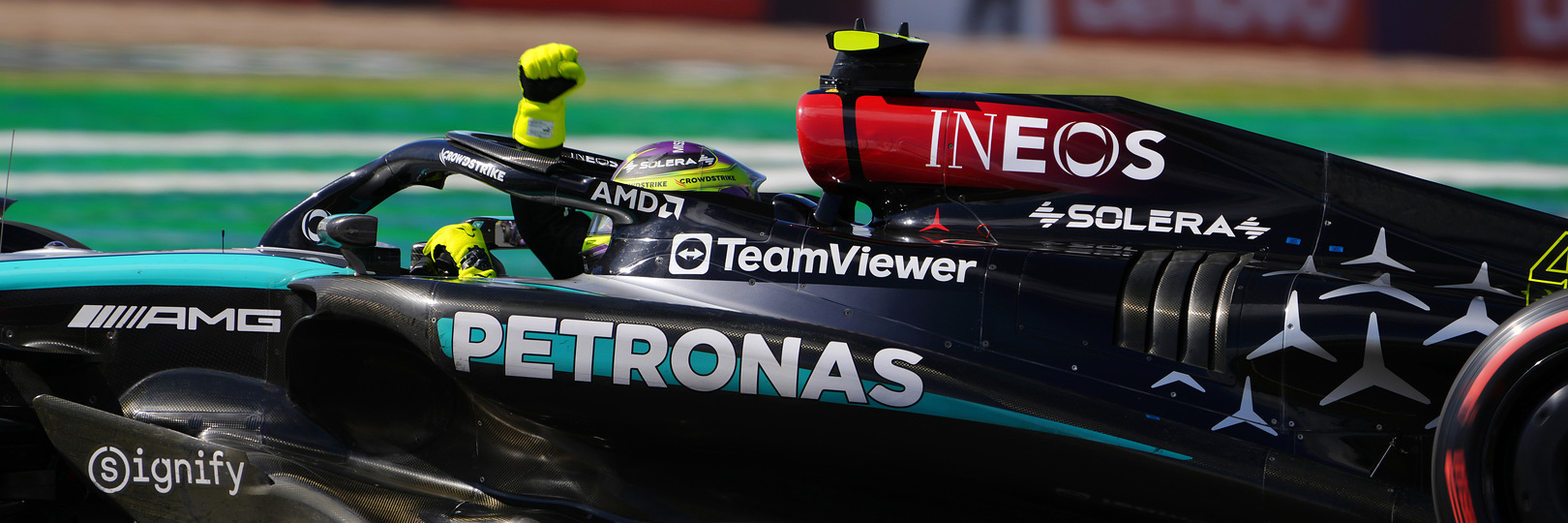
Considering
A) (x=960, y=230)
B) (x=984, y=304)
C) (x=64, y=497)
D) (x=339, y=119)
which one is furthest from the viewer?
(x=339, y=119)

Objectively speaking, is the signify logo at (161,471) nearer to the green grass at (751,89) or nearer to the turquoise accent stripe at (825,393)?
the turquoise accent stripe at (825,393)

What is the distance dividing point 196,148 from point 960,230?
10.4 meters

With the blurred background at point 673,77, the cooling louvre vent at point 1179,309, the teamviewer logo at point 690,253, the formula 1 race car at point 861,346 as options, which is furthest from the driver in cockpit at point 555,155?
the blurred background at point 673,77

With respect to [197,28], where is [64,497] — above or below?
below

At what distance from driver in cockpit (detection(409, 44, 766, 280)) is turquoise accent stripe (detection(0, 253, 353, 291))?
1.16 feet

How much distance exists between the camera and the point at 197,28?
57.6 feet

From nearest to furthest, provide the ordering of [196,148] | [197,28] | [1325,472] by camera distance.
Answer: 1. [1325,472]
2. [196,148]
3. [197,28]

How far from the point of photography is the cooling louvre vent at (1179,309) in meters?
3.17

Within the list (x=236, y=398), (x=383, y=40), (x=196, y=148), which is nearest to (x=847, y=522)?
(x=236, y=398)

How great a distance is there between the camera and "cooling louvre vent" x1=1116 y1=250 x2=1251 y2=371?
125 inches

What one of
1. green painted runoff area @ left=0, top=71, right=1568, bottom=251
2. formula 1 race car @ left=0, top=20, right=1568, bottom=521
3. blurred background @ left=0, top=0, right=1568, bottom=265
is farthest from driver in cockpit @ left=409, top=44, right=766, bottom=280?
blurred background @ left=0, top=0, right=1568, bottom=265

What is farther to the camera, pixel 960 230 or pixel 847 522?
pixel 960 230

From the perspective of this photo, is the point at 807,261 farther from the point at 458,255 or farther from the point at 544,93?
the point at 458,255

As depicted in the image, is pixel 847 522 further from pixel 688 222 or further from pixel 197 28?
pixel 197 28
